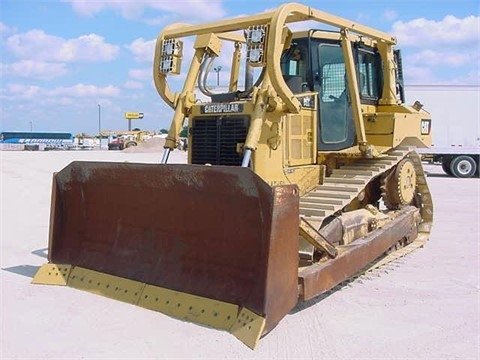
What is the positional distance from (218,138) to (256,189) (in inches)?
66.2

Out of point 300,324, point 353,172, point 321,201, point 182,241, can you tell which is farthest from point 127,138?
point 300,324

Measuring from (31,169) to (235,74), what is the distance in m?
16.0

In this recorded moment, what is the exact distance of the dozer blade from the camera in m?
4.12

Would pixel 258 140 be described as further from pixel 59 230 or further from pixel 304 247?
pixel 59 230

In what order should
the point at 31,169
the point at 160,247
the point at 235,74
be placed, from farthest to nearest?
the point at 31,169
the point at 235,74
the point at 160,247

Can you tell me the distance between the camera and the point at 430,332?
431 cm

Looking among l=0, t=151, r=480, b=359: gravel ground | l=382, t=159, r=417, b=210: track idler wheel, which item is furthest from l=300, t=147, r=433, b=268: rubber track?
l=0, t=151, r=480, b=359: gravel ground

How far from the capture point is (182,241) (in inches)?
188

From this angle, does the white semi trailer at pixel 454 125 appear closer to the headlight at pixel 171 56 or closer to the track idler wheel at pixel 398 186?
the track idler wheel at pixel 398 186

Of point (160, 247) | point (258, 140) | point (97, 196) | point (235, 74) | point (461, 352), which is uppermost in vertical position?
point (235, 74)

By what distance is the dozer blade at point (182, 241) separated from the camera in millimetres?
4121

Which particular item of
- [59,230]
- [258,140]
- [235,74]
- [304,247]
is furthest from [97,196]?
[235,74]

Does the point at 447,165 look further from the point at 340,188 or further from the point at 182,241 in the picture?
the point at 182,241

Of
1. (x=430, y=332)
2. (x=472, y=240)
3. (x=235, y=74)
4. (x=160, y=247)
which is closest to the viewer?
(x=430, y=332)
